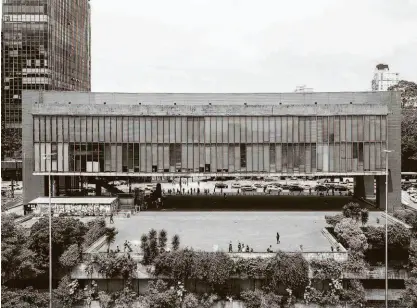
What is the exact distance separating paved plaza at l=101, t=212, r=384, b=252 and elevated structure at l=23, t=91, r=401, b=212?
21.5 ft

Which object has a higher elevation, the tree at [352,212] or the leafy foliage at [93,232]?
the tree at [352,212]

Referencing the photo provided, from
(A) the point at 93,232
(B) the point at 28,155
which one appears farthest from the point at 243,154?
(B) the point at 28,155

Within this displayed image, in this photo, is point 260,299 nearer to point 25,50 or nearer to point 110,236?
point 110,236

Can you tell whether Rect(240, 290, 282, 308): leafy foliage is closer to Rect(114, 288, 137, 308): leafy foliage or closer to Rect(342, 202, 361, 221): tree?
Rect(114, 288, 137, 308): leafy foliage

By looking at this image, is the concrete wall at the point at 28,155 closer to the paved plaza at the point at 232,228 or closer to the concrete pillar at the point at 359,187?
the paved plaza at the point at 232,228

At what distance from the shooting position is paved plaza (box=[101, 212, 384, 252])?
5169cm

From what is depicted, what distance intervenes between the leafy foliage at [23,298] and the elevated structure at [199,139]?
29870 mm

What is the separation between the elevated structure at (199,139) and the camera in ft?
235

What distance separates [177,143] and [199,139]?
333cm

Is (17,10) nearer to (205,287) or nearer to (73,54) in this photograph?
(73,54)

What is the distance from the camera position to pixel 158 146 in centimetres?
7219

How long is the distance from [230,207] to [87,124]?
25656mm

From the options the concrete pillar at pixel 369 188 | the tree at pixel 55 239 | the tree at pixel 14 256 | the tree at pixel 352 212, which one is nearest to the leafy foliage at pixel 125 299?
the tree at pixel 55 239

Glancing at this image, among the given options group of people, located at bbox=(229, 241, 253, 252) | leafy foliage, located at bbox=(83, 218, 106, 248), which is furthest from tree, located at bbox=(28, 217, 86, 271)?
group of people, located at bbox=(229, 241, 253, 252)
